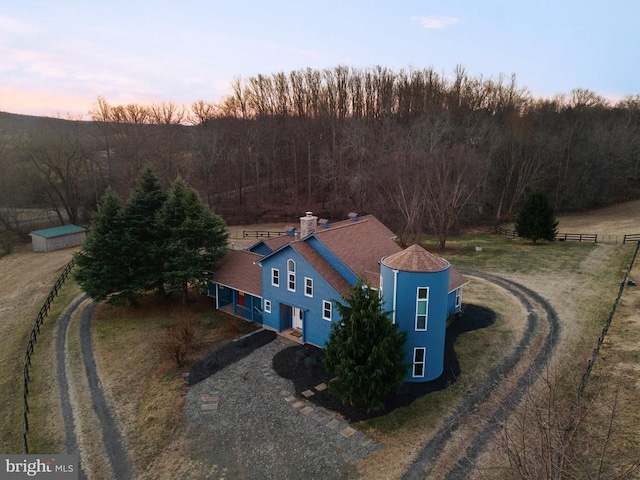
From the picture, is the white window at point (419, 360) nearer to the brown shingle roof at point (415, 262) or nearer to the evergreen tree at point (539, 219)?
the brown shingle roof at point (415, 262)

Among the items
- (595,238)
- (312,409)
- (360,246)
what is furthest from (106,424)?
(595,238)

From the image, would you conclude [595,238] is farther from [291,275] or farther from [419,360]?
[291,275]

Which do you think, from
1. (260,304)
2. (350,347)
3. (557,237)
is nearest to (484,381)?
(350,347)

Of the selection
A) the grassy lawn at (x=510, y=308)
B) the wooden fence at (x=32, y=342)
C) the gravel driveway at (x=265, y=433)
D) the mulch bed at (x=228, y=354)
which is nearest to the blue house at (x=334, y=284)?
the mulch bed at (x=228, y=354)

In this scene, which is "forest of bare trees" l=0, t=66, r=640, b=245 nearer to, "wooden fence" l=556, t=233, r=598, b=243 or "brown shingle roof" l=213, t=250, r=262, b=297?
"wooden fence" l=556, t=233, r=598, b=243

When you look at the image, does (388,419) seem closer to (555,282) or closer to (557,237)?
(555,282)

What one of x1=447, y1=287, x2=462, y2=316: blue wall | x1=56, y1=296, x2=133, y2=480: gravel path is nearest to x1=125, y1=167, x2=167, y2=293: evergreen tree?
x1=56, y1=296, x2=133, y2=480: gravel path
